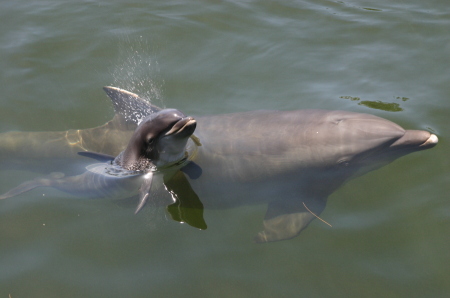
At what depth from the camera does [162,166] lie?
23.5ft

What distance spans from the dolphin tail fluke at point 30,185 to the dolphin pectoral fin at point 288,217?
321 cm

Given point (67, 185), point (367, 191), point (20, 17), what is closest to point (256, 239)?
point (367, 191)

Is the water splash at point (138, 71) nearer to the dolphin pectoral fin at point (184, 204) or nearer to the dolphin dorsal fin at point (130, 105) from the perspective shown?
the dolphin dorsal fin at point (130, 105)

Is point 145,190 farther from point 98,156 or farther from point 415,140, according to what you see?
point 415,140

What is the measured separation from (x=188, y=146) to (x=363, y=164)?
2495mm

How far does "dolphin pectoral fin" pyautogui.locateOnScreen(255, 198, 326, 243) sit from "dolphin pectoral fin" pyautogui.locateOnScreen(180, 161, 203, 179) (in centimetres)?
109

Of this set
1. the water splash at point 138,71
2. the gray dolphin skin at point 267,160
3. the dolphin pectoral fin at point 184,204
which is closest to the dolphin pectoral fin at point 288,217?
the gray dolphin skin at point 267,160

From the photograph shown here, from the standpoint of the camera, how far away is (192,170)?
709cm

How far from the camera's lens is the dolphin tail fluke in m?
7.04

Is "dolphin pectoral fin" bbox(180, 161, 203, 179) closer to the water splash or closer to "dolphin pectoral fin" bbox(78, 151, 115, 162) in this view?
"dolphin pectoral fin" bbox(78, 151, 115, 162)

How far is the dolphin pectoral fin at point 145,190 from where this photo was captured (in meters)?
6.44

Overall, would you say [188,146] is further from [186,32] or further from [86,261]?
[186,32]

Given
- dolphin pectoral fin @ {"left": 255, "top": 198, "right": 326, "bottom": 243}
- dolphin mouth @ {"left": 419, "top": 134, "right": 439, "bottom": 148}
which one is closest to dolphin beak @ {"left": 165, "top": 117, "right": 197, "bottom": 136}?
dolphin pectoral fin @ {"left": 255, "top": 198, "right": 326, "bottom": 243}

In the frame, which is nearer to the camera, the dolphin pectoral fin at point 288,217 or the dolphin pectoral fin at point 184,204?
the dolphin pectoral fin at point 288,217
